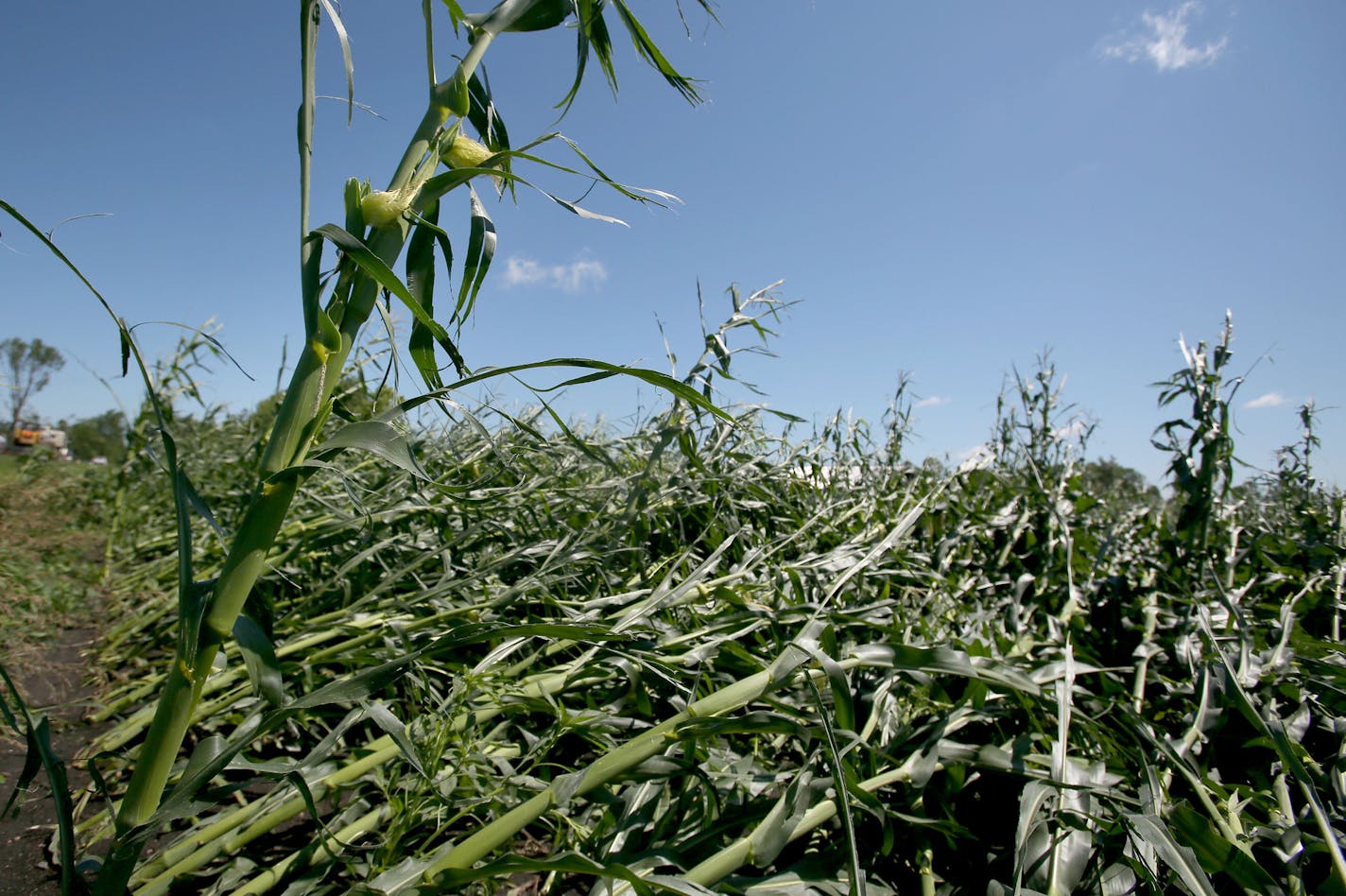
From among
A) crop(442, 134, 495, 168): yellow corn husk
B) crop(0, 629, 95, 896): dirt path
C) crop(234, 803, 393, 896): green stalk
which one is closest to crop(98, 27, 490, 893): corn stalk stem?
crop(442, 134, 495, 168): yellow corn husk

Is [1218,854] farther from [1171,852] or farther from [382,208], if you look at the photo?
[382,208]

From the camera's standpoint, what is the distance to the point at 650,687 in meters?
1.40

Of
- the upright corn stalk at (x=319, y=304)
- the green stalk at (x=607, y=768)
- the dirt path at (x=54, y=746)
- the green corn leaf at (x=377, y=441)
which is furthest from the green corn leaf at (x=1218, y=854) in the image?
the dirt path at (x=54, y=746)

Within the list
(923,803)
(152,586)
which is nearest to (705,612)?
(923,803)

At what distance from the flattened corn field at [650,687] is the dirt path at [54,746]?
6 cm

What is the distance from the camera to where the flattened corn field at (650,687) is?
0.74 m

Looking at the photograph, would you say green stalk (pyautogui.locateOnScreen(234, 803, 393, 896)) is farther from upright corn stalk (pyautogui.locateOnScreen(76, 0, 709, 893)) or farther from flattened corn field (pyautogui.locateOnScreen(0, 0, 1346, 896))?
upright corn stalk (pyautogui.locateOnScreen(76, 0, 709, 893))

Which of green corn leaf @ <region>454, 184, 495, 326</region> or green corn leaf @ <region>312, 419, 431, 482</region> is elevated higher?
green corn leaf @ <region>454, 184, 495, 326</region>

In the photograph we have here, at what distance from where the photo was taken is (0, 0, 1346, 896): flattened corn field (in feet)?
2.42

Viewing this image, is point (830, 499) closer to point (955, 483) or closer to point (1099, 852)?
point (955, 483)

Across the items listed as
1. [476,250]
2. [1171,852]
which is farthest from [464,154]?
[1171,852]

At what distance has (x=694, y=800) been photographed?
1.12m

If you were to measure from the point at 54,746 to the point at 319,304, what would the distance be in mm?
1755

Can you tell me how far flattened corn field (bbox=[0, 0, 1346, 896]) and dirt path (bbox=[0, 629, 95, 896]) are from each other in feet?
0.19
